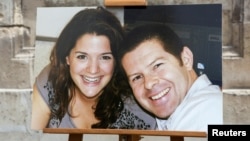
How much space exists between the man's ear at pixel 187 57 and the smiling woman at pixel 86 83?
10.4 inches

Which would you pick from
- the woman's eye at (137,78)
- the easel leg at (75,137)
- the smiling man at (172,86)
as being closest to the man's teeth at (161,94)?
the smiling man at (172,86)

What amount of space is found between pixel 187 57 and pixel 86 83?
1.47ft

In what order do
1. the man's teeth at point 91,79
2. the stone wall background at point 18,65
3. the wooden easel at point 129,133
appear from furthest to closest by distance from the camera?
the stone wall background at point 18,65 < the man's teeth at point 91,79 < the wooden easel at point 129,133

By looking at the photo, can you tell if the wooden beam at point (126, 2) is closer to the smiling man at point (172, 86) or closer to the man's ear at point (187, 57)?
the smiling man at point (172, 86)

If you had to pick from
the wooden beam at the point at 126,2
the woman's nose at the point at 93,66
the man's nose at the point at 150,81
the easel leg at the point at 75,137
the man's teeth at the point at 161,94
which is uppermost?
the wooden beam at the point at 126,2

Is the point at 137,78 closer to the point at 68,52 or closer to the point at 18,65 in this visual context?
the point at 68,52

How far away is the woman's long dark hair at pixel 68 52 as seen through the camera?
1.83 meters

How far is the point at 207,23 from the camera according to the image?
1780 millimetres

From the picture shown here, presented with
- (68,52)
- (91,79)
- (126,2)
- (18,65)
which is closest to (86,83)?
(91,79)

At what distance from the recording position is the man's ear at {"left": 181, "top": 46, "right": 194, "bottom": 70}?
5.83 feet

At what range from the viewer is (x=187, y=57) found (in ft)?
5.85

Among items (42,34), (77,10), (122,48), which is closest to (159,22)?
(122,48)

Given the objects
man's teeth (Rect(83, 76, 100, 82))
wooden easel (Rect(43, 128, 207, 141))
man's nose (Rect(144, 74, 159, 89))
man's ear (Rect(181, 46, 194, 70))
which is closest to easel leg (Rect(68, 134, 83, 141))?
wooden easel (Rect(43, 128, 207, 141))

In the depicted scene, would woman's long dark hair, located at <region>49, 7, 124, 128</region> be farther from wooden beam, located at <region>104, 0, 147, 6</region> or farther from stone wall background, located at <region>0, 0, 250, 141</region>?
stone wall background, located at <region>0, 0, 250, 141</region>
